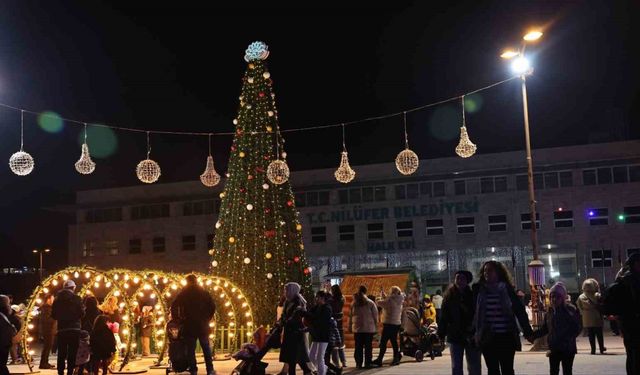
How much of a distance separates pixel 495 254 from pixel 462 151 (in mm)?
27683

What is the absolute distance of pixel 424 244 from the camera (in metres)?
46.6

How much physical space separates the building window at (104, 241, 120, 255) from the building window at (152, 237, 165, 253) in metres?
3.32

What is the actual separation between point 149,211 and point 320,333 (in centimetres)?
4420

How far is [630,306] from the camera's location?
839 centimetres

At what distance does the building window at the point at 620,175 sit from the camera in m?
43.5

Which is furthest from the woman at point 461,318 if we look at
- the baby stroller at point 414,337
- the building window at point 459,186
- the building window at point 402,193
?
the building window at point 402,193

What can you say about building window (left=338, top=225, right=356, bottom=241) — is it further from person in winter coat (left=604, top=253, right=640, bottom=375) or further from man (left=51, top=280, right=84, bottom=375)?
person in winter coat (left=604, top=253, right=640, bottom=375)

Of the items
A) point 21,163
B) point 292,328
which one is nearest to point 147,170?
point 21,163

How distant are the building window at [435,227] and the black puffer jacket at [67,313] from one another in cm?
3593

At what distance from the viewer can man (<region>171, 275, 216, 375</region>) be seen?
1236 cm

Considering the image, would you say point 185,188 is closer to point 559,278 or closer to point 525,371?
point 559,278

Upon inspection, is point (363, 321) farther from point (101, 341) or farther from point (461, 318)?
point (461, 318)

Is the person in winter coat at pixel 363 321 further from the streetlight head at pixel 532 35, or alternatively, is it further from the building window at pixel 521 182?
the building window at pixel 521 182

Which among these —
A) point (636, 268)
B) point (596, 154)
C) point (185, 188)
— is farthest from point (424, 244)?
point (636, 268)
